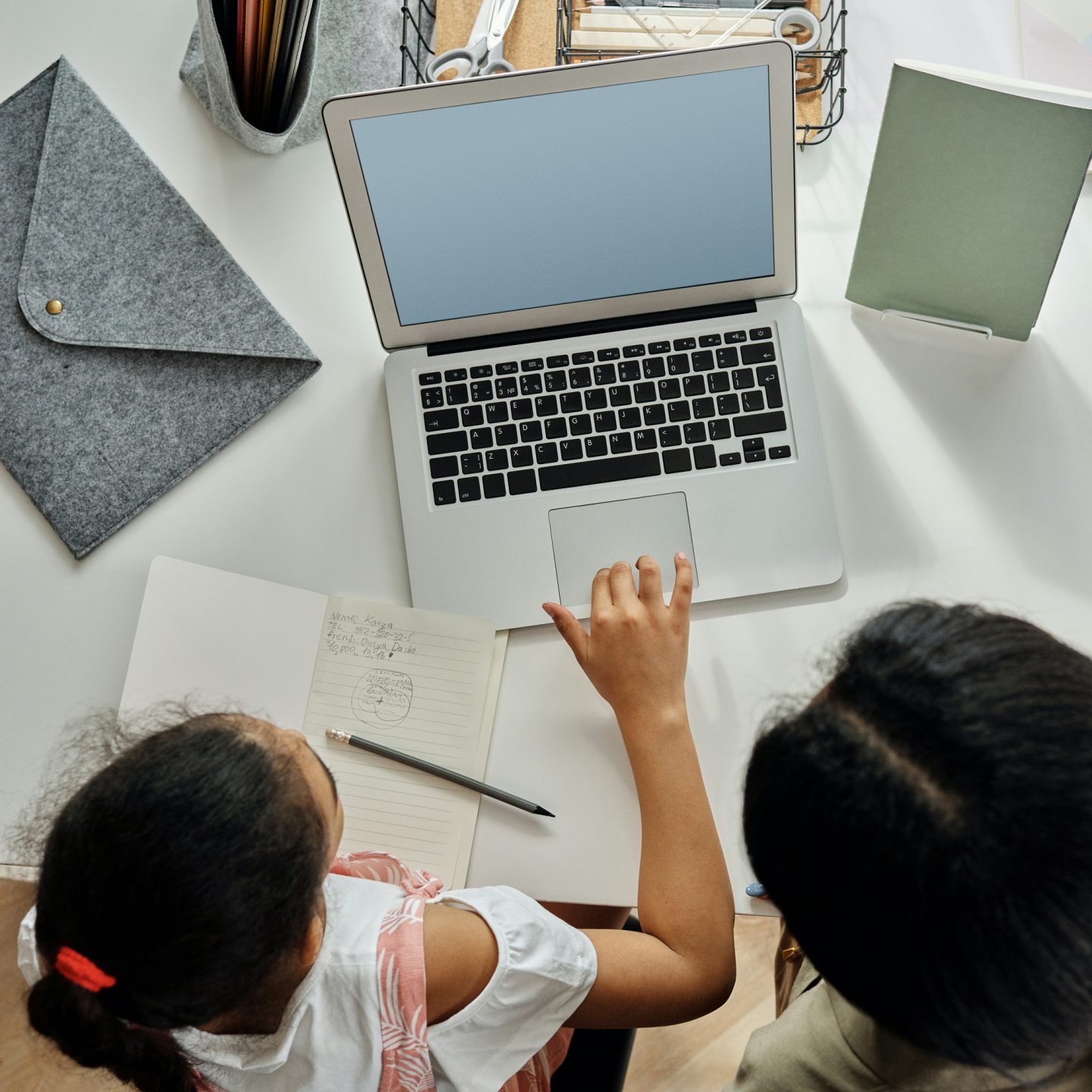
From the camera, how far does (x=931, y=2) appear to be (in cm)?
77

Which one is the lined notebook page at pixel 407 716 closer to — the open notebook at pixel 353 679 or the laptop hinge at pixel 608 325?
the open notebook at pixel 353 679

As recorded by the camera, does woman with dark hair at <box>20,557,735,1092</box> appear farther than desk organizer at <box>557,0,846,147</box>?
No

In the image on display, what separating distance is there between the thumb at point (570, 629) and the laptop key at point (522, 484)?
3.5 inches

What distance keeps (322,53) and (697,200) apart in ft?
1.20

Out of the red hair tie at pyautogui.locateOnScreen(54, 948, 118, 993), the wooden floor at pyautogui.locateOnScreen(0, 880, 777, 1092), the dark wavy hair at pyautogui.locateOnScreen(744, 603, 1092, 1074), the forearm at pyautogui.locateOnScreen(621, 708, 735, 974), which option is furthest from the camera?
the wooden floor at pyautogui.locateOnScreen(0, 880, 777, 1092)

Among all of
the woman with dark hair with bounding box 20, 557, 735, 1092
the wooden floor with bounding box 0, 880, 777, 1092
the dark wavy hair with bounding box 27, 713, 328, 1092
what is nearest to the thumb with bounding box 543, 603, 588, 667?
the woman with dark hair with bounding box 20, 557, 735, 1092

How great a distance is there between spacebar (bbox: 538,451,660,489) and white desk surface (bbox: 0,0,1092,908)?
118mm

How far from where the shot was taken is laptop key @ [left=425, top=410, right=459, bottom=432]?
73cm

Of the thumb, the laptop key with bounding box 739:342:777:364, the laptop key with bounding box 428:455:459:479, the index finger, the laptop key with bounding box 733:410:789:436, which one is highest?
the laptop key with bounding box 739:342:777:364

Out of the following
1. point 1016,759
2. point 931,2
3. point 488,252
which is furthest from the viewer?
point 931,2

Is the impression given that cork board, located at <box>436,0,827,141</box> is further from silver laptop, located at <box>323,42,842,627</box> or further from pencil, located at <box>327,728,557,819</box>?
pencil, located at <box>327,728,557,819</box>

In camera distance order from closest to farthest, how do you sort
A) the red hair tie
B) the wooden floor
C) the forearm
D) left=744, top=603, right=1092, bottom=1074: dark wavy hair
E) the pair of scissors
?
left=744, top=603, right=1092, bottom=1074: dark wavy hair, the red hair tie, the forearm, the pair of scissors, the wooden floor

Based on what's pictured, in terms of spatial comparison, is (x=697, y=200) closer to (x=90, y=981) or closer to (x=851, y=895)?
(x=851, y=895)

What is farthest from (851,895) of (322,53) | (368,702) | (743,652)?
(322,53)
